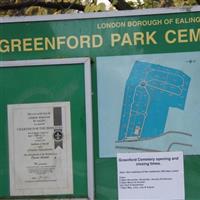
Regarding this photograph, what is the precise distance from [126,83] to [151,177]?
70 cm

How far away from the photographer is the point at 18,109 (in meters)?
3.95

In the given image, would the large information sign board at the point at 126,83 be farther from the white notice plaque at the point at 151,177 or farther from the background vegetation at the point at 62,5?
the background vegetation at the point at 62,5

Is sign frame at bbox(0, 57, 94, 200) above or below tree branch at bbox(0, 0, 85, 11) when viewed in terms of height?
below

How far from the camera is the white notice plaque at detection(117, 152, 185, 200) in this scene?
12.6 feet

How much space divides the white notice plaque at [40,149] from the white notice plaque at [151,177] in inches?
15.9

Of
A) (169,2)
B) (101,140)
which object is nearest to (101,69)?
(101,140)

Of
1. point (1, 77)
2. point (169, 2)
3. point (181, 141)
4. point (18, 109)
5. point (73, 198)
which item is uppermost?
point (169, 2)

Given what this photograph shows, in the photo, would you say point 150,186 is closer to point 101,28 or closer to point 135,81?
point 135,81

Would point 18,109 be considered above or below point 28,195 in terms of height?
above

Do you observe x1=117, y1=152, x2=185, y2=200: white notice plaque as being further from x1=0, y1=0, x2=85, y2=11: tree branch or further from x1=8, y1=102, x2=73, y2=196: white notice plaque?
x1=0, y1=0, x2=85, y2=11: tree branch

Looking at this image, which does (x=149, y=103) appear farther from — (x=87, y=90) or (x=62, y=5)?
(x=62, y=5)

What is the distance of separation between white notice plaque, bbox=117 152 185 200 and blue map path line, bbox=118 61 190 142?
160 millimetres

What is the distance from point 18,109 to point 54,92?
293 mm

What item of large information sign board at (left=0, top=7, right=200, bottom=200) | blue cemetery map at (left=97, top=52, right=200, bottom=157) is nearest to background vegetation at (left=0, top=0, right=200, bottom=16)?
large information sign board at (left=0, top=7, right=200, bottom=200)
